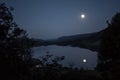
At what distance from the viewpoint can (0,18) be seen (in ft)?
36.5

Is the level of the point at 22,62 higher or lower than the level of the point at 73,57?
higher

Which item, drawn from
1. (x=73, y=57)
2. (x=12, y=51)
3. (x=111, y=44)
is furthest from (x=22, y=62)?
(x=73, y=57)

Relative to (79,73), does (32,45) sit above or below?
above

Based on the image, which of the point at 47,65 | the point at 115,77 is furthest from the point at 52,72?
the point at 115,77

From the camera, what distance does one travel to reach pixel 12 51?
11.0m

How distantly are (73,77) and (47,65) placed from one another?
6.45 feet

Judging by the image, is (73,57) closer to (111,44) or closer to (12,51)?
(111,44)

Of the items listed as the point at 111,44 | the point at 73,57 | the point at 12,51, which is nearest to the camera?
the point at 12,51

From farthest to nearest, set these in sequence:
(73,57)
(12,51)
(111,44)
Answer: (73,57) < (111,44) < (12,51)

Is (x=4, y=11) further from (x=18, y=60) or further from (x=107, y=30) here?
(x=107, y=30)

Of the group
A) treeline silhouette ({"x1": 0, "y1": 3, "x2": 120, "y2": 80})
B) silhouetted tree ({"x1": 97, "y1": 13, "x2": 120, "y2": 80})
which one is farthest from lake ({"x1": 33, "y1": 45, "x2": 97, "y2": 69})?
silhouetted tree ({"x1": 97, "y1": 13, "x2": 120, "y2": 80})

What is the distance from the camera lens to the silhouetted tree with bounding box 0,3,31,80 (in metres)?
10.1

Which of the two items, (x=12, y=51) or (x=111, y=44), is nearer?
(x=12, y=51)

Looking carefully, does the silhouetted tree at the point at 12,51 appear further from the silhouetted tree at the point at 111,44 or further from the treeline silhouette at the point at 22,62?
the silhouetted tree at the point at 111,44
